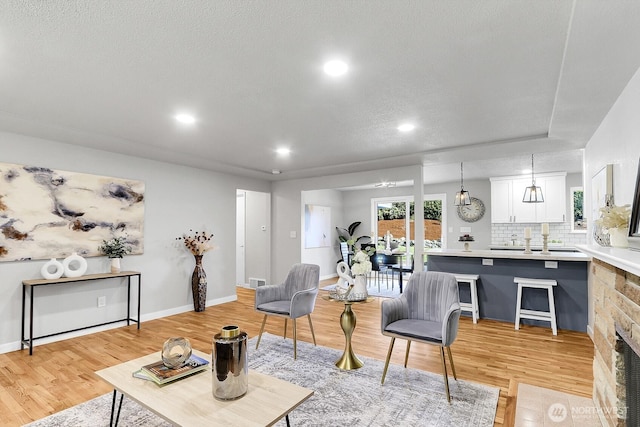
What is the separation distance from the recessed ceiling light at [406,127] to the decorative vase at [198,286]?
3.69 m

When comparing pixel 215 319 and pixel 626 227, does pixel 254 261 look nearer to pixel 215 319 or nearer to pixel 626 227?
pixel 215 319

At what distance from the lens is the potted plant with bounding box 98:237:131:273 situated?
4277mm

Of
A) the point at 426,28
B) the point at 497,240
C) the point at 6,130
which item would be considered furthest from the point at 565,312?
the point at 6,130

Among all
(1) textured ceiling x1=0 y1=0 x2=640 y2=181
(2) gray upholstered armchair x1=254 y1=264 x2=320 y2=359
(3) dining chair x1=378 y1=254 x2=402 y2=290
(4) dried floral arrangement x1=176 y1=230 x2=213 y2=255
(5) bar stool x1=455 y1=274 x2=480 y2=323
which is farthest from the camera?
(3) dining chair x1=378 y1=254 x2=402 y2=290

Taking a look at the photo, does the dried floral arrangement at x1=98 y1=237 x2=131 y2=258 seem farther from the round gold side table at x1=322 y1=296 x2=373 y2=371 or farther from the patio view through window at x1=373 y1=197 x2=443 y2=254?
the patio view through window at x1=373 y1=197 x2=443 y2=254

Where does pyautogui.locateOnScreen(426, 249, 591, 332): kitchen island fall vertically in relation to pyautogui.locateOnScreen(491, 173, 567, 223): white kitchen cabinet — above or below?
below

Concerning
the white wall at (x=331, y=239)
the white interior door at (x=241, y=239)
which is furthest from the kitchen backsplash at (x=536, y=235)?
the white interior door at (x=241, y=239)

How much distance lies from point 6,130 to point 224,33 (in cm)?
328

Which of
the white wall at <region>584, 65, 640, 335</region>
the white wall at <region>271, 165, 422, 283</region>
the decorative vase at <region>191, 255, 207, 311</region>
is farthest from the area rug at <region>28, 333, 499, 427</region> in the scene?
the white wall at <region>271, 165, 422, 283</region>

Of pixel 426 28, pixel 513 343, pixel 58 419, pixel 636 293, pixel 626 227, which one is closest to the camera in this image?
pixel 636 293

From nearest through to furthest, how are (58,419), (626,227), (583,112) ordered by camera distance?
(626,227) < (58,419) < (583,112)

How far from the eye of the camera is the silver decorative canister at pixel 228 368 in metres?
1.73

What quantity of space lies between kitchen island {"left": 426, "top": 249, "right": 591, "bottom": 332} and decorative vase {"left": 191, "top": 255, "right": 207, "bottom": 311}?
362 cm

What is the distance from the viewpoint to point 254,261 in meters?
7.46
